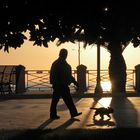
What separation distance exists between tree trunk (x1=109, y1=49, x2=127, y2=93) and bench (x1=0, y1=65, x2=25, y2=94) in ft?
16.3

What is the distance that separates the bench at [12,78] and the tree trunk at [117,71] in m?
4.96

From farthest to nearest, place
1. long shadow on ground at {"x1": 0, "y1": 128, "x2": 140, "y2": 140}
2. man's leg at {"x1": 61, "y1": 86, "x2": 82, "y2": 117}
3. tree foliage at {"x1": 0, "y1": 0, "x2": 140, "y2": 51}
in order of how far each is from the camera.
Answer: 1. man's leg at {"x1": 61, "y1": 86, "x2": 82, "y2": 117}
2. long shadow on ground at {"x1": 0, "y1": 128, "x2": 140, "y2": 140}
3. tree foliage at {"x1": 0, "y1": 0, "x2": 140, "y2": 51}

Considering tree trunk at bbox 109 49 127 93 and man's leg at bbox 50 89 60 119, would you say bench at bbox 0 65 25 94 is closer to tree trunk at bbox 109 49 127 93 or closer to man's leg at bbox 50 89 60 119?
tree trunk at bbox 109 49 127 93

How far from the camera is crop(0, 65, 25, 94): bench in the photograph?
32094mm

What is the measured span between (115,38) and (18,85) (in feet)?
71.9

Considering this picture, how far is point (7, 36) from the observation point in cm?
1235

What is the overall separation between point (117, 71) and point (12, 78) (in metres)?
6.42

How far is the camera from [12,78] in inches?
1300

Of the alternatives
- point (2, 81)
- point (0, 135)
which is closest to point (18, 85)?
point (2, 81)

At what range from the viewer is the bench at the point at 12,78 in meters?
32.1

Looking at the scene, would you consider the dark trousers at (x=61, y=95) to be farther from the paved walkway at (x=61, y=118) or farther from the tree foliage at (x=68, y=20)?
the tree foliage at (x=68, y=20)

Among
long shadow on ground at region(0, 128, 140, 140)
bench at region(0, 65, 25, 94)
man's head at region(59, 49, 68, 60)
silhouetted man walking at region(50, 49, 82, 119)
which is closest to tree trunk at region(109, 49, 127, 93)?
bench at region(0, 65, 25, 94)

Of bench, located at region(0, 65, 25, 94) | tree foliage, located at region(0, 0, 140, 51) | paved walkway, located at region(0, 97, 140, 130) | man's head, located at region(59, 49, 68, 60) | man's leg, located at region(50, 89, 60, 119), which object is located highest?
tree foliage, located at region(0, 0, 140, 51)

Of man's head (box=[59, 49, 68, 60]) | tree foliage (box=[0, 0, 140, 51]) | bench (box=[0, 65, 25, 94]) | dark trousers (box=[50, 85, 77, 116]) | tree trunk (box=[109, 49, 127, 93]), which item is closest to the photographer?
tree foliage (box=[0, 0, 140, 51])
